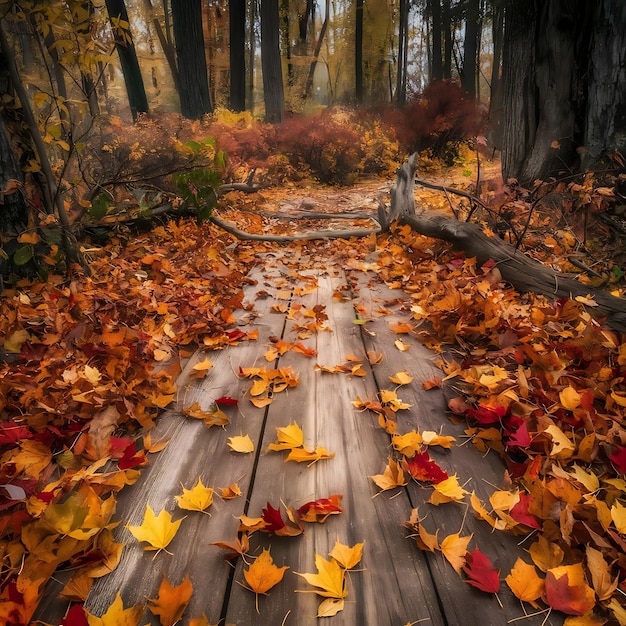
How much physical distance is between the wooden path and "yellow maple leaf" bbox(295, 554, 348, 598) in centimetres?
2

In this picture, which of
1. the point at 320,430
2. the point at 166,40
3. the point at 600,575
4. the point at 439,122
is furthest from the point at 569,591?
the point at 166,40

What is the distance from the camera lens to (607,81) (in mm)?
3564

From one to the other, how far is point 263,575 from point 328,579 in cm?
15

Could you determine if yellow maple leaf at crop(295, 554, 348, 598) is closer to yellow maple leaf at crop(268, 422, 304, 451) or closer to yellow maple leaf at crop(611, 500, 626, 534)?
yellow maple leaf at crop(268, 422, 304, 451)

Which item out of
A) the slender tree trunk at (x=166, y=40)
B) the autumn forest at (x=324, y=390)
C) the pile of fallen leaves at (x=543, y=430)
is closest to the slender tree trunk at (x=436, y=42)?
the slender tree trunk at (x=166, y=40)

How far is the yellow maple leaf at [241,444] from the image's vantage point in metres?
1.38

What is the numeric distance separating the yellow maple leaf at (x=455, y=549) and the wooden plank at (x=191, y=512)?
54 cm

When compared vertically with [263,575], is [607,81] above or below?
above

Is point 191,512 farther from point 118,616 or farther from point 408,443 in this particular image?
point 408,443

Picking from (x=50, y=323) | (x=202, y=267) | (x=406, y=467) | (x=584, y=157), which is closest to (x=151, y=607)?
(x=406, y=467)

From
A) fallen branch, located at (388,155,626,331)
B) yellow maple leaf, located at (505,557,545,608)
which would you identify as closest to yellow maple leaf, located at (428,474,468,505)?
yellow maple leaf, located at (505,557,545,608)

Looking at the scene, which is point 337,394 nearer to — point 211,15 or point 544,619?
point 544,619

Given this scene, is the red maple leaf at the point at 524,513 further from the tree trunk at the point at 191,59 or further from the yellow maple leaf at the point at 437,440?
the tree trunk at the point at 191,59

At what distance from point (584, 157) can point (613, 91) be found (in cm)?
55
